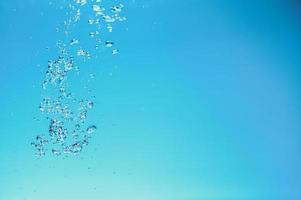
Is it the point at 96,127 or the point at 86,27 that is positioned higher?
the point at 86,27

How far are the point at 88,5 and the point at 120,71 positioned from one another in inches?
23.0

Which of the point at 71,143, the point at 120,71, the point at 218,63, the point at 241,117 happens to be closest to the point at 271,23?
the point at 218,63

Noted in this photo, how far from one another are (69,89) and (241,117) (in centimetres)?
144

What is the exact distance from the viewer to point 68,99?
11.2 feet

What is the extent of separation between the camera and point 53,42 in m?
3.44

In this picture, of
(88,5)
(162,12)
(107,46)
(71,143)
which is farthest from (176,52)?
(71,143)

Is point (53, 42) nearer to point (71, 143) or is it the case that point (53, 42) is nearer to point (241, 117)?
point (71, 143)

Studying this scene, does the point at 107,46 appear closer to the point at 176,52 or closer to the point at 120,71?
the point at 120,71

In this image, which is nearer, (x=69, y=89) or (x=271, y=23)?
(x=69, y=89)

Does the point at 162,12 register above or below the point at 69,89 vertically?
above

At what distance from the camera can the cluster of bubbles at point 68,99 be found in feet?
11.1

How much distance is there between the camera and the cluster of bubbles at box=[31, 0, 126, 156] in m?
3.40

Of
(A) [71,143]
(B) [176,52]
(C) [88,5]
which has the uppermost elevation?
(C) [88,5]

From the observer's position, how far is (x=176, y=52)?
11.6 ft
